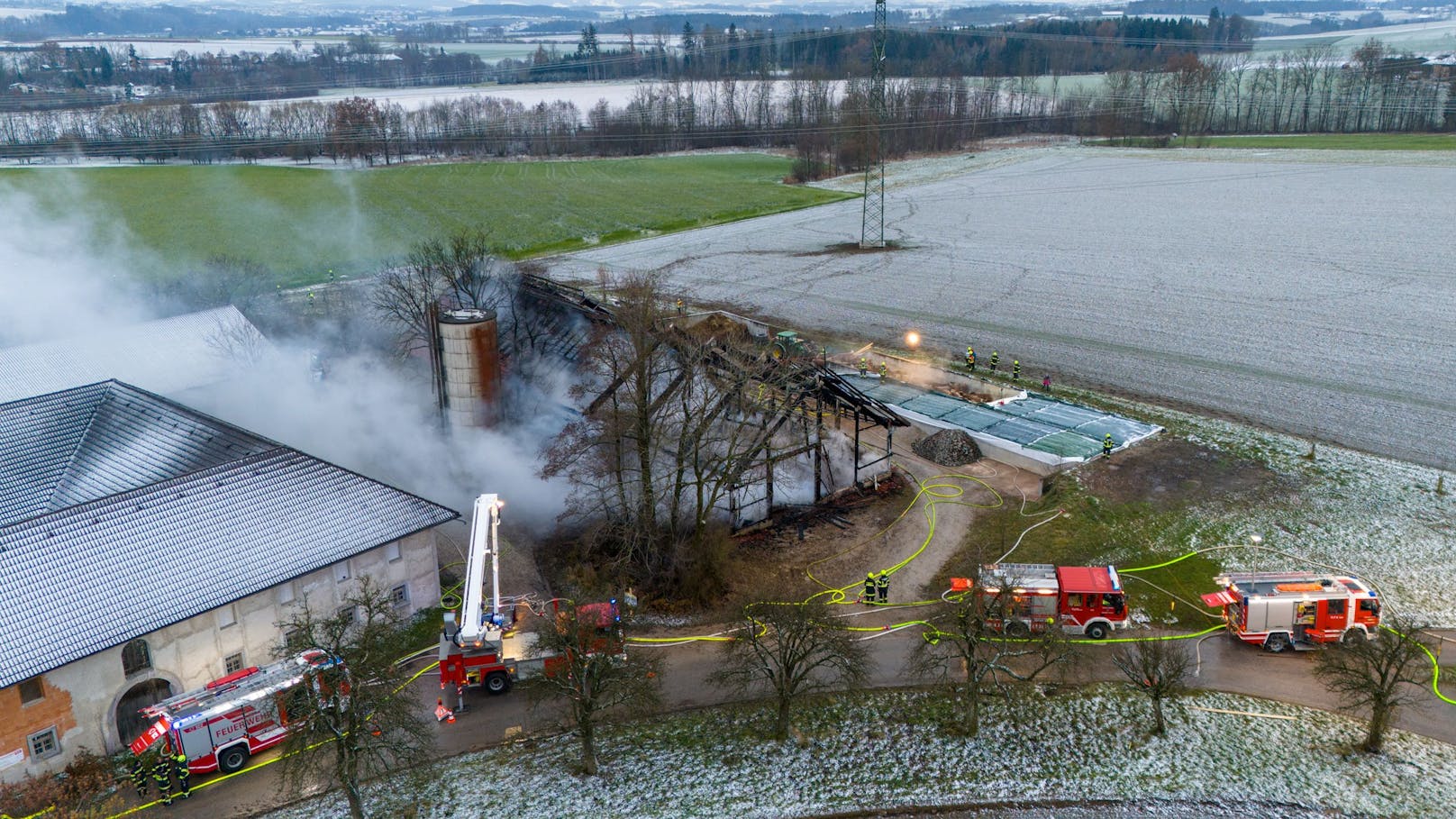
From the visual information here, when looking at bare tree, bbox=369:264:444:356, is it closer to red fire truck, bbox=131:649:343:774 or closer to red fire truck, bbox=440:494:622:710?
red fire truck, bbox=440:494:622:710

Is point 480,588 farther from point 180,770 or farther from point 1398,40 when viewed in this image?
point 1398,40

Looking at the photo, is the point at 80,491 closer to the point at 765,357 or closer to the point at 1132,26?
the point at 765,357

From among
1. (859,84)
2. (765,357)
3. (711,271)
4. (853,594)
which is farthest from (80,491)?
(859,84)

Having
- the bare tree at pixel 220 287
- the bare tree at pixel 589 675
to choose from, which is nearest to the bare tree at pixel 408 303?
the bare tree at pixel 220 287

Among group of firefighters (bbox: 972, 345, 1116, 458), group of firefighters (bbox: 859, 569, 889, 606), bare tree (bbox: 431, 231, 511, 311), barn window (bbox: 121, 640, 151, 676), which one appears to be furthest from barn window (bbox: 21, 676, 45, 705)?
group of firefighters (bbox: 972, 345, 1116, 458)

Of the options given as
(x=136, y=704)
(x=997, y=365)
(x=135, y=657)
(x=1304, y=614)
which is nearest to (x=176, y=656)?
(x=135, y=657)
